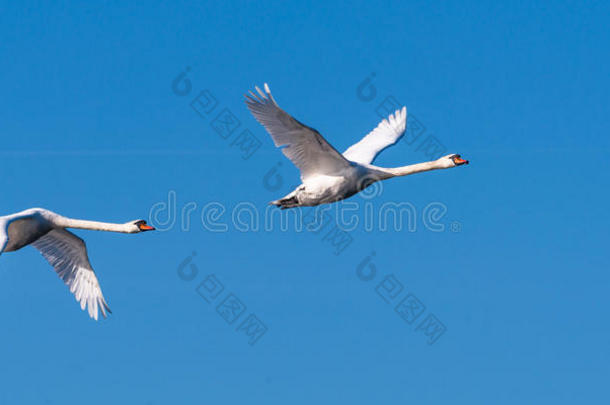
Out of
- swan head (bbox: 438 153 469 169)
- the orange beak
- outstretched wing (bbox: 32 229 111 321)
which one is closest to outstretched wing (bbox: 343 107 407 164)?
swan head (bbox: 438 153 469 169)

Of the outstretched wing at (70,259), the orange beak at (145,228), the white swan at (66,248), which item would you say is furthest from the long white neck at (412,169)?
the outstretched wing at (70,259)

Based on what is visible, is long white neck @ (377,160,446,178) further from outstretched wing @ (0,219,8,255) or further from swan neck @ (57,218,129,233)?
outstretched wing @ (0,219,8,255)

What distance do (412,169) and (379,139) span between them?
322cm

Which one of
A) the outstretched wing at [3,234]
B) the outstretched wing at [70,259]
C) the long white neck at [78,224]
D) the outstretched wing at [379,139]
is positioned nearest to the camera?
the outstretched wing at [3,234]

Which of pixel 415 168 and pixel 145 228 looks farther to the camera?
pixel 415 168

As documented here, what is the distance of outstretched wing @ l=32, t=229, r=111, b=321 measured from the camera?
2227 centimetres

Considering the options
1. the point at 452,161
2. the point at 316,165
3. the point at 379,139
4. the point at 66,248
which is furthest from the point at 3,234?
the point at 379,139

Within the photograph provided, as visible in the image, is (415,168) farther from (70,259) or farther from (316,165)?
(70,259)

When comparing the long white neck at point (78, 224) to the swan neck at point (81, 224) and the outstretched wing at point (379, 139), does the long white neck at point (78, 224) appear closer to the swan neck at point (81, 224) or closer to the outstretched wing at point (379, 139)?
the swan neck at point (81, 224)

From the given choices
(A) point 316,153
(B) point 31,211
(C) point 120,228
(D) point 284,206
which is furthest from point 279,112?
(B) point 31,211

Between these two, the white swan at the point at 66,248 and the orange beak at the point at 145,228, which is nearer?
the orange beak at the point at 145,228

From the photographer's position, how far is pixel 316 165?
2086 centimetres

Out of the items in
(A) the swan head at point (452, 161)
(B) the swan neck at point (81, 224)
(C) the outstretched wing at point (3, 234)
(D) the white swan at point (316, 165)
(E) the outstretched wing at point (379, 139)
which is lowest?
(A) the swan head at point (452, 161)

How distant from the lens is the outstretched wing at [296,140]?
62.5ft
